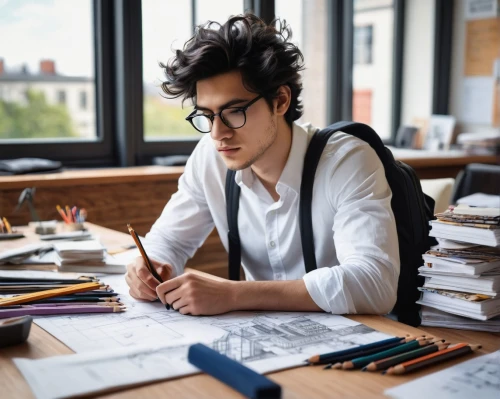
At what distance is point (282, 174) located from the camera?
1785 millimetres

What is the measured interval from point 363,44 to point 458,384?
11.3 feet

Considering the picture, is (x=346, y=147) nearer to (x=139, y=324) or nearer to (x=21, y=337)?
(x=139, y=324)

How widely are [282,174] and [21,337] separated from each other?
0.85 metres

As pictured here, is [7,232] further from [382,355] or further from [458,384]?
[458,384]

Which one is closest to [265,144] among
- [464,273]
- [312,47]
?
[464,273]

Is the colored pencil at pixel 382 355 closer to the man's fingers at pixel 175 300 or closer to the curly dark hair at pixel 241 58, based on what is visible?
the man's fingers at pixel 175 300

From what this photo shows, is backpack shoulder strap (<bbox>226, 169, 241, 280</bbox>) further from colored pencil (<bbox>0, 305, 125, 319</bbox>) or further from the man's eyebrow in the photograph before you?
colored pencil (<bbox>0, 305, 125, 319</bbox>)

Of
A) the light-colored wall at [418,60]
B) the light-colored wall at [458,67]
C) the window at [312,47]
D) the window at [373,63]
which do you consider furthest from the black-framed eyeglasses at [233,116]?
the light-colored wall at [458,67]

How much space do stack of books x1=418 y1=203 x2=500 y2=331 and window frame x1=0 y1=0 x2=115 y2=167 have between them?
6.51 ft

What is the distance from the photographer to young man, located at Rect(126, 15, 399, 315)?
1370 millimetres

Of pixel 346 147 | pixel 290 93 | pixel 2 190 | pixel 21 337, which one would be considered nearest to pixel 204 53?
pixel 290 93

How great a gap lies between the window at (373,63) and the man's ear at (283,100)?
2286mm

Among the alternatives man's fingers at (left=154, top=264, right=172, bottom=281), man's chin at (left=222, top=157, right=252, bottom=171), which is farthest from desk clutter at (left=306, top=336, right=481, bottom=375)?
man's chin at (left=222, top=157, right=252, bottom=171)

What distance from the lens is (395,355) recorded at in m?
1.09
